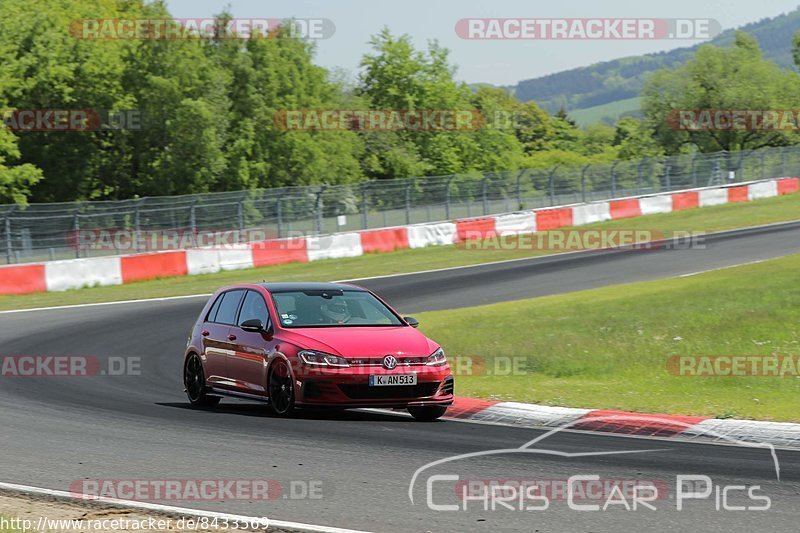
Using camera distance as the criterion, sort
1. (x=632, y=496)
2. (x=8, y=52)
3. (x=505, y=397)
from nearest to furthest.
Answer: (x=632, y=496) < (x=505, y=397) < (x=8, y=52)

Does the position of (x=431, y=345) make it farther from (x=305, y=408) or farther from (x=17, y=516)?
(x=17, y=516)

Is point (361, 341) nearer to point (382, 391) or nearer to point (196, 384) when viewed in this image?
point (382, 391)

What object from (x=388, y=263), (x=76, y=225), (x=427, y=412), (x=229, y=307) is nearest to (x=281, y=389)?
(x=427, y=412)

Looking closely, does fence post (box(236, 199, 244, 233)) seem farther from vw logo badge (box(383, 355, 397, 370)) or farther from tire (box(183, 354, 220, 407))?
vw logo badge (box(383, 355, 397, 370))

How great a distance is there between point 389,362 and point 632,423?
2343 millimetres

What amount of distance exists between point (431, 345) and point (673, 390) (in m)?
3.12

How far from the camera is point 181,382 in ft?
48.7

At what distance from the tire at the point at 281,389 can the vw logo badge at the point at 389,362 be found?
3.07ft

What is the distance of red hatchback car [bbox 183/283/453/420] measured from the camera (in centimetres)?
1091

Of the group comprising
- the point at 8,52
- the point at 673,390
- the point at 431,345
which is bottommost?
the point at 673,390

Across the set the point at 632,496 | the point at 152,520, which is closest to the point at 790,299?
the point at 632,496

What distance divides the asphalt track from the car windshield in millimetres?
966

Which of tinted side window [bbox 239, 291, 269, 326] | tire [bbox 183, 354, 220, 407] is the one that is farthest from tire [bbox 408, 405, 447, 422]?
tire [bbox 183, 354, 220, 407]

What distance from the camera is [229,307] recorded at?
12.9 metres
